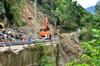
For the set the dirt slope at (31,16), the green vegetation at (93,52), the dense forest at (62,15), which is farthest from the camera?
the dirt slope at (31,16)

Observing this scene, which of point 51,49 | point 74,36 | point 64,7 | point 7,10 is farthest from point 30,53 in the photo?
point 64,7

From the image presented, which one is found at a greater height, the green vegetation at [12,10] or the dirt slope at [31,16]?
the green vegetation at [12,10]

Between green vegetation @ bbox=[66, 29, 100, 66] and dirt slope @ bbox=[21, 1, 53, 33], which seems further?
dirt slope @ bbox=[21, 1, 53, 33]

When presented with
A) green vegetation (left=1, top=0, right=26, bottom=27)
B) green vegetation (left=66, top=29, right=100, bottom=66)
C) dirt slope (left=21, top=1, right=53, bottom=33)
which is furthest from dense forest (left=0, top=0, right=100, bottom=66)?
green vegetation (left=66, top=29, right=100, bottom=66)

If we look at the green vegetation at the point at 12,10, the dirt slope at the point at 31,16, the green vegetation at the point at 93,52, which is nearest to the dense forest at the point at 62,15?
the green vegetation at the point at 12,10

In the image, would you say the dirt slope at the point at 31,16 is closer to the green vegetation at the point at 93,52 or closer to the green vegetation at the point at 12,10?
the green vegetation at the point at 12,10

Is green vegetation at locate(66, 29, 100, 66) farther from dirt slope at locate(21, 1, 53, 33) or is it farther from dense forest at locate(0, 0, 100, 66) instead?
dirt slope at locate(21, 1, 53, 33)

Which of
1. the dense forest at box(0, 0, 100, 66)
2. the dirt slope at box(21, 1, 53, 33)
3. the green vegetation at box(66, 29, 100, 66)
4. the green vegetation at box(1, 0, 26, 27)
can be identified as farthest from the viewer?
the dirt slope at box(21, 1, 53, 33)

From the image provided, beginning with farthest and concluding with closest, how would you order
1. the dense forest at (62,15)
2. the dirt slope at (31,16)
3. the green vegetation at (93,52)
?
the dirt slope at (31,16) < the dense forest at (62,15) < the green vegetation at (93,52)

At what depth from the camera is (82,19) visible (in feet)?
188

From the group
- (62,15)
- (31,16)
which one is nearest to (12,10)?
(31,16)

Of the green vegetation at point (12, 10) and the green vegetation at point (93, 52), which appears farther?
the green vegetation at point (12, 10)

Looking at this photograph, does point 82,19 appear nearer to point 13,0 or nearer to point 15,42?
point 13,0

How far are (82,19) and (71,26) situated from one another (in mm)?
2195
